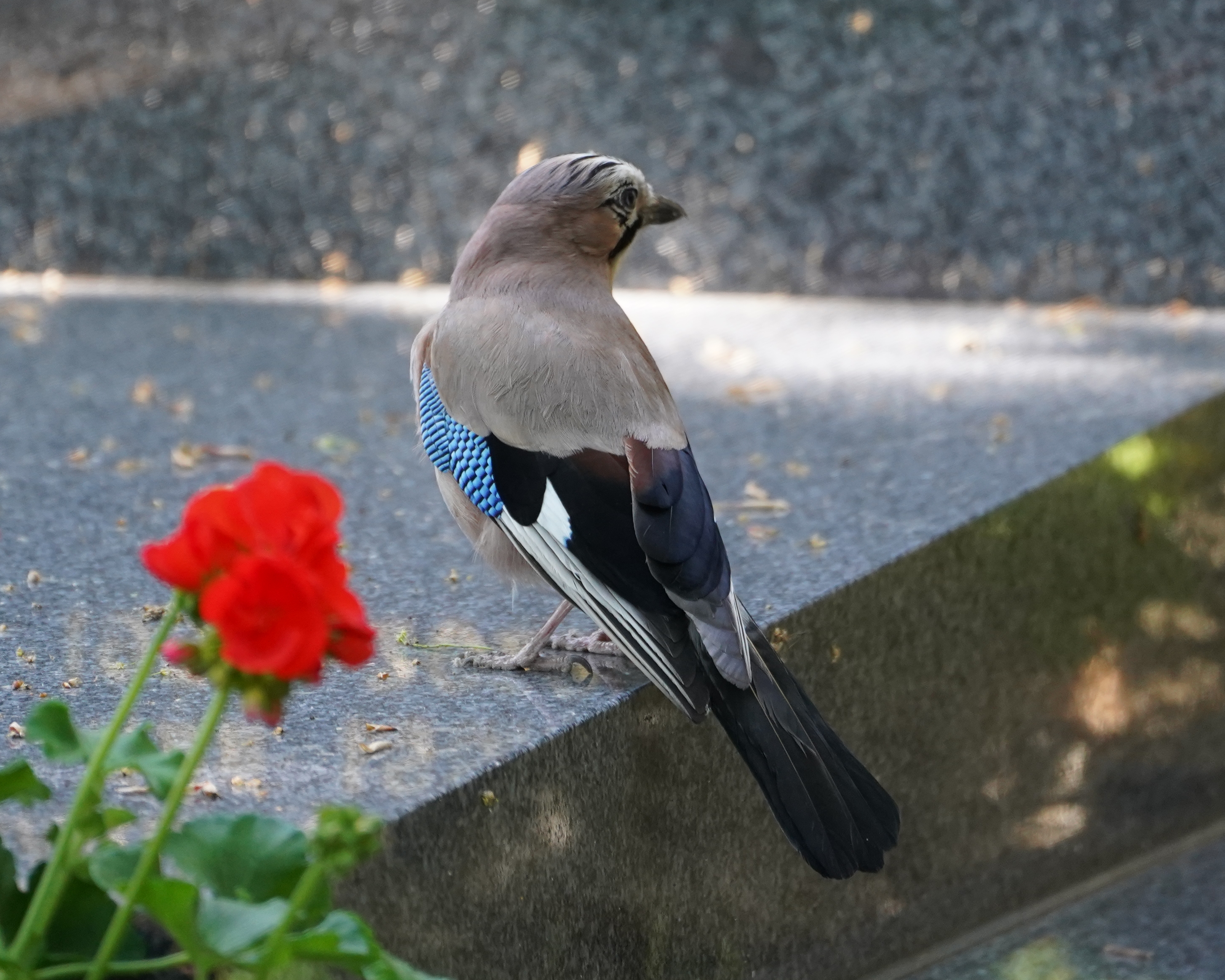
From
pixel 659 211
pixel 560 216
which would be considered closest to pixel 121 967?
pixel 560 216

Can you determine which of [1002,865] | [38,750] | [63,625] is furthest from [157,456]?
[1002,865]

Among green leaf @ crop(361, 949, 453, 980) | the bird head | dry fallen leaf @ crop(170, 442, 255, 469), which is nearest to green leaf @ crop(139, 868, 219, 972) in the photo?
green leaf @ crop(361, 949, 453, 980)

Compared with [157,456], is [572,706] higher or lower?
higher

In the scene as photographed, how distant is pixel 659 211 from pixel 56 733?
163 centimetres

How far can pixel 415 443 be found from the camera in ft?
12.1

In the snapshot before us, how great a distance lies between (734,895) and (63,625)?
1056 millimetres

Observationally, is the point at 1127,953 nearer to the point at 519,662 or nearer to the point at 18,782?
the point at 519,662

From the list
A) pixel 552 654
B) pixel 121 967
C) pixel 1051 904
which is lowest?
pixel 1051 904

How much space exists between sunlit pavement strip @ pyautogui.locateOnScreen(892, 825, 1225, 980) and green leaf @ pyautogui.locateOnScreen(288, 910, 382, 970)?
1638mm

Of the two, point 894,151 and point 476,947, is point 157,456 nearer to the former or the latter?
point 476,947

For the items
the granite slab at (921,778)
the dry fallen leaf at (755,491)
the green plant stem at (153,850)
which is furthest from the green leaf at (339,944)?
the dry fallen leaf at (755,491)

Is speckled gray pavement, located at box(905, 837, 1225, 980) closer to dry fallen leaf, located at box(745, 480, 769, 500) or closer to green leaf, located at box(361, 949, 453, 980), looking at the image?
dry fallen leaf, located at box(745, 480, 769, 500)

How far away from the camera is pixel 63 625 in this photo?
2.32 meters

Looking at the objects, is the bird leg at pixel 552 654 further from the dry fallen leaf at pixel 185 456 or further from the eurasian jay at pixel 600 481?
the dry fallen leaf at pixel 185 456
